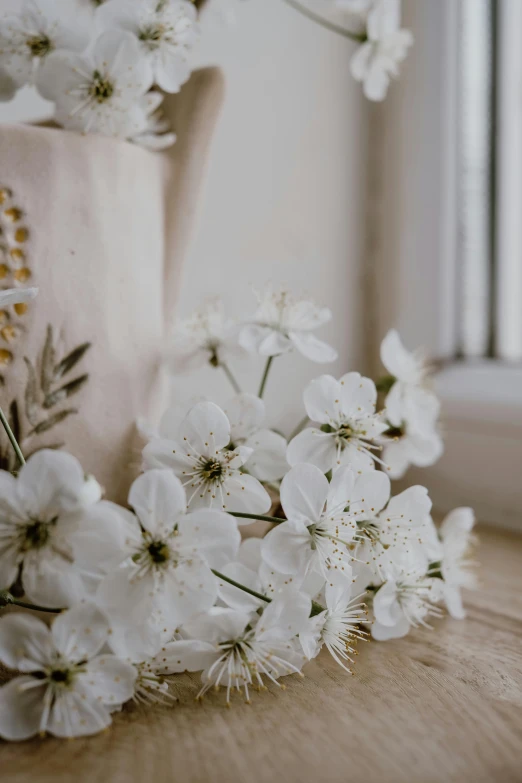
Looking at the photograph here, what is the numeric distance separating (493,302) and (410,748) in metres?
0.87

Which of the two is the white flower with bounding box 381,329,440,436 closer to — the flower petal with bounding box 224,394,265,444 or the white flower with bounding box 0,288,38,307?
the flower petal with bounding box 224,394,265,444

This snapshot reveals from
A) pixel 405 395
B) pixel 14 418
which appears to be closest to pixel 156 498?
pixel 14 418

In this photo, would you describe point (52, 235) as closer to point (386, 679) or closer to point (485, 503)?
point (386, 679)

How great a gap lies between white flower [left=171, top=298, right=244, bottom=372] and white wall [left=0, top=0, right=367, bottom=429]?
337 millimetres

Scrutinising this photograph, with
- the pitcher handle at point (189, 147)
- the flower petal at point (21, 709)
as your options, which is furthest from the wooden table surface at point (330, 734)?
the pitcher handle at point (189, 147)

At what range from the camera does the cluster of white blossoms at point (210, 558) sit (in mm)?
312

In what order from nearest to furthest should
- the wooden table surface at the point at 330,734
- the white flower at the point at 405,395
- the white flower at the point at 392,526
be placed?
the wooden table surface at the point at 330,734, the white flower at the point at 392,526, the white flower at the point at 405,395

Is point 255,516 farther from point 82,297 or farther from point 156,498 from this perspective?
point 82,297

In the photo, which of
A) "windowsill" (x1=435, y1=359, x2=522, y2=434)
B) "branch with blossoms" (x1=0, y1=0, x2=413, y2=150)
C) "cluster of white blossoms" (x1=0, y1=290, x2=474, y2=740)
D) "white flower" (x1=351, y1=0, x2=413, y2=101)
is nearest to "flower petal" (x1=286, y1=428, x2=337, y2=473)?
"cluster of white blossoms" (x1=0, y1=290, x2=474, y2=740)

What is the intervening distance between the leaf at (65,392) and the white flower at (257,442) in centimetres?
9

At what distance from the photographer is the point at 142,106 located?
0.46 metres

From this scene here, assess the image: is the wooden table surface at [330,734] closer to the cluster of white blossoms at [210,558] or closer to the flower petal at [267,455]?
the cluster of white blossoms at [210,558]

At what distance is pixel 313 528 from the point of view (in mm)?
362

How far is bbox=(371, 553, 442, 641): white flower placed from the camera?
0.42 metres
